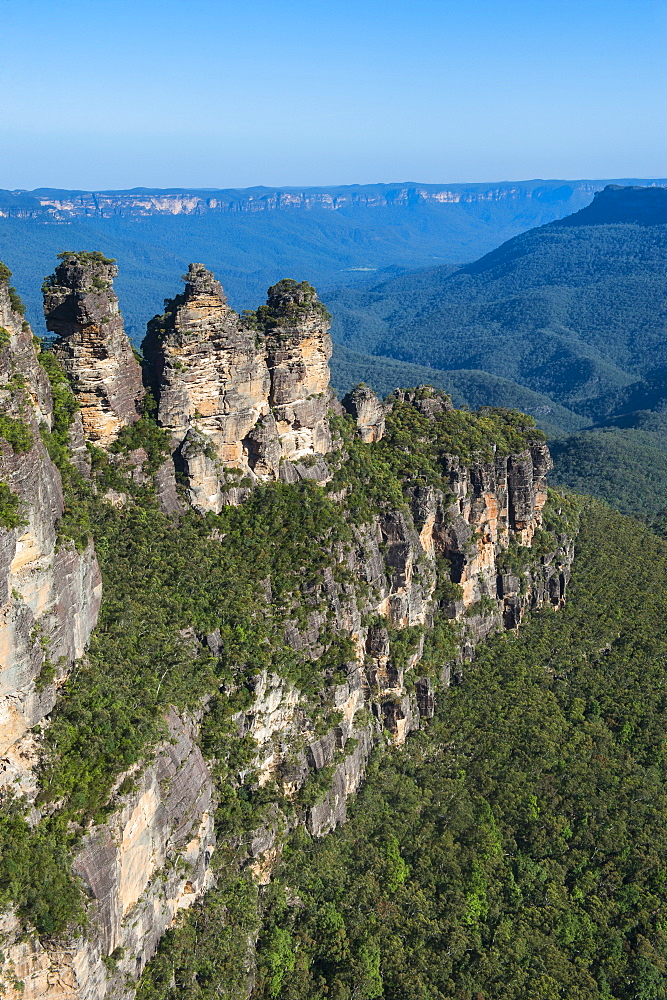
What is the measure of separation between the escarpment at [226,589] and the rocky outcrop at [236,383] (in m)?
0.12

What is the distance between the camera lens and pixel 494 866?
130ft

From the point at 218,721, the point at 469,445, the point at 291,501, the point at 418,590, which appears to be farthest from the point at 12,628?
the point at 469,445

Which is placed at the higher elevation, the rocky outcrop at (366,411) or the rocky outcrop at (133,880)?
the rocky outcrop at (366,411)

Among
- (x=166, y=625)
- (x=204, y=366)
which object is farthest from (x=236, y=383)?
(x=166, y=625)

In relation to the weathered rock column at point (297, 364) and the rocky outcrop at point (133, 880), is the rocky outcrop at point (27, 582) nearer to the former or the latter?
the rocky outcrop at point (133, 880)

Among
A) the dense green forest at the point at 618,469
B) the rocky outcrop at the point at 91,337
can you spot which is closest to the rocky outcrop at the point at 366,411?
the rocky outcrop at the point at 91,337

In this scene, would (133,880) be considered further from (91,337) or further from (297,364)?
(297,364)

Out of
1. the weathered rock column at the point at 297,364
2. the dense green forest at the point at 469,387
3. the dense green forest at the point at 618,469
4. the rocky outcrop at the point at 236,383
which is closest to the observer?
the rocky outcrop at the point at 236,383

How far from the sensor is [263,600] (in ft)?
123

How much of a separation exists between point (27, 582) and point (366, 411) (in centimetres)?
2782

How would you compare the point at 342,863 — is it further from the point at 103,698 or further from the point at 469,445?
the point at 469,445

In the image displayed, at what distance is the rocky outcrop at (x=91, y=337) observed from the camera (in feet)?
113

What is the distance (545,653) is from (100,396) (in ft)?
109

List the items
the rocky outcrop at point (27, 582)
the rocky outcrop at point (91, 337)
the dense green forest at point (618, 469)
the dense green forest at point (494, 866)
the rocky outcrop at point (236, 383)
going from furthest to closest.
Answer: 1. the dense green forest at point (618, 469)
2. the rocky outcrop at point (236, 383)
3. the rocky outcrop at point (91, 337)
4. the dense green forest at point (494, 866)
5. the rocky outcrop at point (27, 582)
